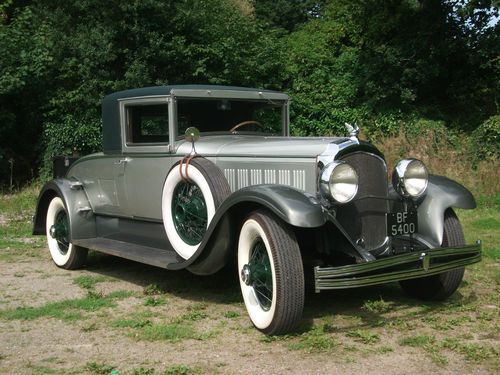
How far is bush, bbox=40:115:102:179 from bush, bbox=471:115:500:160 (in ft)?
27.4

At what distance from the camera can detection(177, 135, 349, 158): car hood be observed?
4395 mm

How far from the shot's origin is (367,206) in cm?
444

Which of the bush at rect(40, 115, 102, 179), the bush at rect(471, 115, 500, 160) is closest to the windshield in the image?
the bush at rect(471, 115, 500, 160)

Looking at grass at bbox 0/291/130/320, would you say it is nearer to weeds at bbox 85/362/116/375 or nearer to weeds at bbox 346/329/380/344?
weeds at bbox 85/362/116/375

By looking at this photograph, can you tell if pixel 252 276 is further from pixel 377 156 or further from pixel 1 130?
pixel 1 130

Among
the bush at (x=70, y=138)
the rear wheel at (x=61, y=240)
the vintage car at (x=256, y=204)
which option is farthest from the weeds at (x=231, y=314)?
the bush at (x=70, y=138)

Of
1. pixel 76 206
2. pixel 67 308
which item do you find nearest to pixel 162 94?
pixel 76 206

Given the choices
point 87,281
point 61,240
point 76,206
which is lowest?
point 87,281

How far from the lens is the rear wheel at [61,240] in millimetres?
6355

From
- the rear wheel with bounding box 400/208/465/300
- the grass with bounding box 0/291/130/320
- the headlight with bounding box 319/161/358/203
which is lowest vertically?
the grass with bounding box 0/291/130/320

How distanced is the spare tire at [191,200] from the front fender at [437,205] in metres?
1.58

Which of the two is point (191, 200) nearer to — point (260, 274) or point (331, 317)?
point (260, 274)

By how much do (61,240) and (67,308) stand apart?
1.92m

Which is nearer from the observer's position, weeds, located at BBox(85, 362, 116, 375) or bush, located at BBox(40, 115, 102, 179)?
weeds, located at BBox(85, 362, 116, 375)
